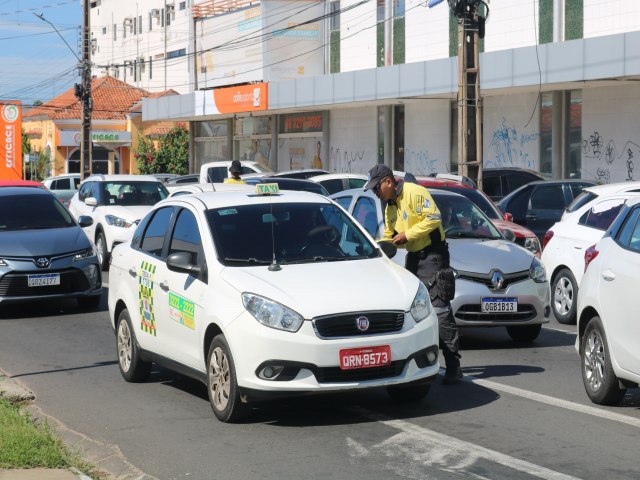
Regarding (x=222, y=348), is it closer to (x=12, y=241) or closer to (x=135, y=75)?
(x=12, y=241)

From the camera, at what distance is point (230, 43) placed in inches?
2094

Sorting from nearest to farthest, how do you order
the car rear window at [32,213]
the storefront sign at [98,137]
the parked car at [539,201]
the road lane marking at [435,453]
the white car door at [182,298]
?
the road lane marking at [435,453] → the white car door at [182,298] → the car rear window at [32,213] → the parked car at [539,201] → the storefront sign at [98,137]

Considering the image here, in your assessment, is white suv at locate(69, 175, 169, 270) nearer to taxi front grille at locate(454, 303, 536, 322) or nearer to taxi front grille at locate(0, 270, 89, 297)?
taxi front grille at locate(0, 270, 89, 297)

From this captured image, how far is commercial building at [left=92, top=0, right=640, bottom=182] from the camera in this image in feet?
98.2

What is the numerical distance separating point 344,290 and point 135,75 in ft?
242

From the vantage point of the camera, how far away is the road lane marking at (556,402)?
8312mm

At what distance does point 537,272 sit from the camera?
12.1 metres

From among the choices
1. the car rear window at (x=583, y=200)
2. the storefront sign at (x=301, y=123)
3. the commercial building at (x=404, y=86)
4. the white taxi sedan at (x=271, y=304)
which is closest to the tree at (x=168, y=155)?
the commercial building at (x=404, y=86)

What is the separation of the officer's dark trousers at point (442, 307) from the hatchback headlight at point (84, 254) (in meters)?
6.56

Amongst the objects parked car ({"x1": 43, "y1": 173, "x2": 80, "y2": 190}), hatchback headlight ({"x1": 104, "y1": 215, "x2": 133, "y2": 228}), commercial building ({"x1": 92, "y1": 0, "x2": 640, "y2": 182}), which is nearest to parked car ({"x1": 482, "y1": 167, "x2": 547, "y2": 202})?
commercial building ({"x1": 92, "y1": 0, "x2": 640, "y2": 182})

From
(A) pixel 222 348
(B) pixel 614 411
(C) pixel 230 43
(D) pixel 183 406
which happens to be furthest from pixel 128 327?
(C) pixel 230 43

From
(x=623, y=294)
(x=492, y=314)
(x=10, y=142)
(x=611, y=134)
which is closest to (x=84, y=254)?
(x=492, y=314)

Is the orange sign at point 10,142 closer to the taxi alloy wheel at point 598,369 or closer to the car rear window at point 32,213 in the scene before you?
the car rear window at point 32,213

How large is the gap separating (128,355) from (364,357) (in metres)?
3.08
